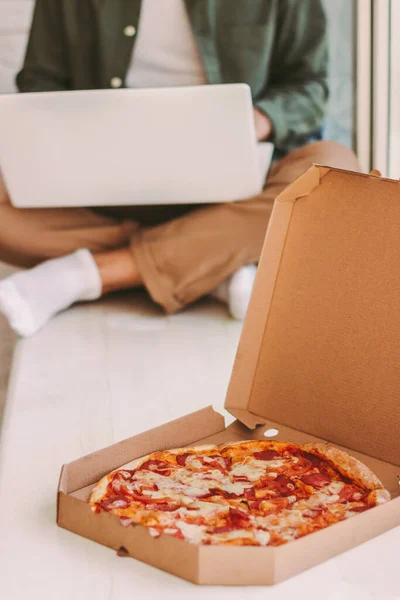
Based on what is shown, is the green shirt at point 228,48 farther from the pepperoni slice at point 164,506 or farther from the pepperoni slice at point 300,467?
the pepperoni slice at point 164,506

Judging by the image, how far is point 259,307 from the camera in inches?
43.8

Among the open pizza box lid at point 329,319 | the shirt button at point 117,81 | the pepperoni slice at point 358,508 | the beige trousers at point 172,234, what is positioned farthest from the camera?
the shirt button at point 117,81

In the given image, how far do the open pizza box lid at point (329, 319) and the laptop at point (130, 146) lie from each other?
0.59 m

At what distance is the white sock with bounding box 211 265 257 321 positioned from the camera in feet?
6.03

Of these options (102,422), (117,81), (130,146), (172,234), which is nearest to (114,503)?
(102,422)

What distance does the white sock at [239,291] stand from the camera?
6.03 feet

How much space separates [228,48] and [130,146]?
595mm

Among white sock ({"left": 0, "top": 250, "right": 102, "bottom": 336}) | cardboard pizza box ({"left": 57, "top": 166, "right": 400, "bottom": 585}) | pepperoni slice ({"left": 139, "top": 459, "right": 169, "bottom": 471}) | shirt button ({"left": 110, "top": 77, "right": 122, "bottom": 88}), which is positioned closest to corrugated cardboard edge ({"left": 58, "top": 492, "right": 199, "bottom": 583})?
cardboard pizza box ({"left": 57, "top": 166, "right": 400, "bottom": 585})

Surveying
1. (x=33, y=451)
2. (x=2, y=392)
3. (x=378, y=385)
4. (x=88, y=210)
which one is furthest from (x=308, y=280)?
(x=88, y=210)

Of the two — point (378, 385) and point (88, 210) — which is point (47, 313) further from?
point (378, 385)

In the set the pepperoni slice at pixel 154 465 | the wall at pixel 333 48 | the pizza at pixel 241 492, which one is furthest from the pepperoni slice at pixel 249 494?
the wall at pixel 333 48

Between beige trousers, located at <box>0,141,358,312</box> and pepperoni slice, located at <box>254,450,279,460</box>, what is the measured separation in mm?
892

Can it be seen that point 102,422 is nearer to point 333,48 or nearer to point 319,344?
point 319,344

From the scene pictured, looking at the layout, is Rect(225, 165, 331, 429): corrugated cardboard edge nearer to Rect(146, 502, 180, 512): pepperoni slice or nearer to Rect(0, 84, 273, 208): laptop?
Rect(146, 502, 180, 512): pepperoni slice
